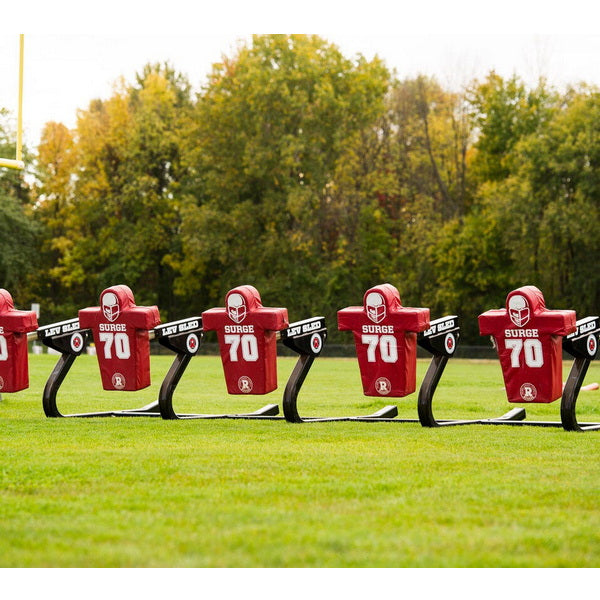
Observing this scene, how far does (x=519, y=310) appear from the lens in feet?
36.2

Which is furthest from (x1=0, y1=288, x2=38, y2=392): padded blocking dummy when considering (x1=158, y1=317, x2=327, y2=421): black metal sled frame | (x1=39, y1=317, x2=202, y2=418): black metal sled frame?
(x1=158, y1=317, x2=327, y2=421): black metal sled frame

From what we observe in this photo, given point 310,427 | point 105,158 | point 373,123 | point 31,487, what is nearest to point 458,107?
point 373,123

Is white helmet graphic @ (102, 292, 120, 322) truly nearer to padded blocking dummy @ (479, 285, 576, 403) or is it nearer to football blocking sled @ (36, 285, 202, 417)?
football blocking sled @ (36, 285, 202, 417)

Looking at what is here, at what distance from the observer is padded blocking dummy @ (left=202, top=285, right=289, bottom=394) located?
11.9 metres

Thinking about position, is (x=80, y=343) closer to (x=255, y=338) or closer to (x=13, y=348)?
(x=13, y=348)

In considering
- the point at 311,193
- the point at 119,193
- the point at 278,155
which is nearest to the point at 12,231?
the point at 119,193

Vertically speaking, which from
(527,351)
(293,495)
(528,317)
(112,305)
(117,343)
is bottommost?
(293,495)

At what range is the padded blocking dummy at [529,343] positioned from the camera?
11.0 m

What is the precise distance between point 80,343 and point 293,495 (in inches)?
250

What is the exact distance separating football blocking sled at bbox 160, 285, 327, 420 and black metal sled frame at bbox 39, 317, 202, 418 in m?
0.29

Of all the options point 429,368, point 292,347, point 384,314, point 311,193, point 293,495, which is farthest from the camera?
point 311,193

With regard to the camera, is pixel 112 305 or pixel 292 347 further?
pixel 112 305

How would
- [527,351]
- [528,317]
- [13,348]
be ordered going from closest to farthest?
1. [528,317]
2. [527,351]
3. [13,348]

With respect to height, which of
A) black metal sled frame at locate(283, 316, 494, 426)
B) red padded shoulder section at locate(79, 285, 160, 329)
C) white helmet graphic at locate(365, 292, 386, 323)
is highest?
red padded shoulder section at locate(79, 285, 160, 329)
